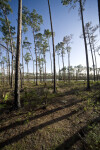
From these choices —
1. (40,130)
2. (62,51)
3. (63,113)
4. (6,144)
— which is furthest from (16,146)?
(62,51)

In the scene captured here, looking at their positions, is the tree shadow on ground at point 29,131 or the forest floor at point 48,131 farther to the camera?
the tree shadow on ground at point 29,131

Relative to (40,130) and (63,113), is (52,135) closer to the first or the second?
(40,130)

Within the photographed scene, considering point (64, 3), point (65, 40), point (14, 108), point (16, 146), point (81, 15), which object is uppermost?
point (65, 40)

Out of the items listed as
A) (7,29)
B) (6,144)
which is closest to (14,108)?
(6,144)

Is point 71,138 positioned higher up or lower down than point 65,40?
lower down

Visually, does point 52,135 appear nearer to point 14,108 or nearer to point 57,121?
point 57,121

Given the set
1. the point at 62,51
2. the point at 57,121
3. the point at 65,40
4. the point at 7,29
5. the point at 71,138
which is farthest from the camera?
the point at 62,51

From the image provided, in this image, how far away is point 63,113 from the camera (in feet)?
12.7

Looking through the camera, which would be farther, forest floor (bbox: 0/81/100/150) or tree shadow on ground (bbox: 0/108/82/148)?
tree shadow on ground (bbox: 0/108/82/148)

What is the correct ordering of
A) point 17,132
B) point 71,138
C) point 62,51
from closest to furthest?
1. point 71,138
2. point 17,132
3. point 62,51

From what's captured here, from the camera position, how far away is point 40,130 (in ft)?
9.00

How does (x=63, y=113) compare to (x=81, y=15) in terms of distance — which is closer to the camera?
(x=63, y=113)

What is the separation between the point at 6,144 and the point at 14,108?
7.08 ft

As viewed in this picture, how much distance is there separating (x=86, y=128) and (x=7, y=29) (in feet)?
50.3
